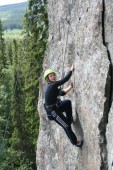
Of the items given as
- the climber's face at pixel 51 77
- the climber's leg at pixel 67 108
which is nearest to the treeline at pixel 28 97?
the climber's leg at pixel 67 108

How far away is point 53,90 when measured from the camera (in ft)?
40.9

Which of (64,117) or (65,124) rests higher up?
(64,117)

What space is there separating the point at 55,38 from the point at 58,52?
802 mm

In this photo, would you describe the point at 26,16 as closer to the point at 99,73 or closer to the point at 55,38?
the point at 55,38

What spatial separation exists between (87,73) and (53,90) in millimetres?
1263

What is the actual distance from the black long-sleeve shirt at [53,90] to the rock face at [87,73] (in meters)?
0.54

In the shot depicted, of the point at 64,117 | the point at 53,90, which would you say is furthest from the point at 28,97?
A: the point at 53,90

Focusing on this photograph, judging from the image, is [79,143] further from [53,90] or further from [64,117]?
[53,90]

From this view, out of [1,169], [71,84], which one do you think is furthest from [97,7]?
[1,169]

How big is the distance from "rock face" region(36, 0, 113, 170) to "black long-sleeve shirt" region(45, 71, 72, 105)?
21.4 inches

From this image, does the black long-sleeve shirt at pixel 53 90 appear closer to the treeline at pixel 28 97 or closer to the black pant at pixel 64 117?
the black pant at pixel 64 117

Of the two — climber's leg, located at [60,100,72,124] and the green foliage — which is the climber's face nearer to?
climber's leg, located at [60,100,72,124]

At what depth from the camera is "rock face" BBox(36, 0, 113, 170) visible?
1105cm

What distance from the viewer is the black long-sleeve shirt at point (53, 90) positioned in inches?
484
